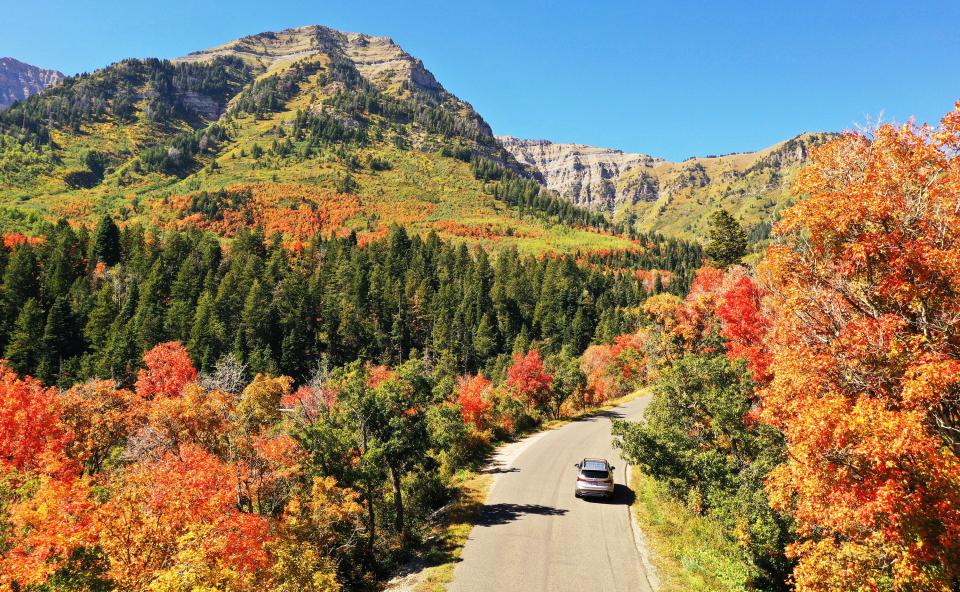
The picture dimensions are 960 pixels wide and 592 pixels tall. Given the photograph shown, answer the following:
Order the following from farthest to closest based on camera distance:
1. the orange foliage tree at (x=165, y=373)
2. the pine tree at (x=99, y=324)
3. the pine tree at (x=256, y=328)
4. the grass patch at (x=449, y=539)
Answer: the pine tree at (x=256, y=328) < the pine tree at (x=99, y=324) < the orange foliage tree at (x=165, y=373) < the grass patch at (x=449, y=539)

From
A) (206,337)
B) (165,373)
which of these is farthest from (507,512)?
(206,337)

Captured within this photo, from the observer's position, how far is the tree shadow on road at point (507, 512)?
20.3 metres

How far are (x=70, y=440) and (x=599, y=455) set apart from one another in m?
31.8

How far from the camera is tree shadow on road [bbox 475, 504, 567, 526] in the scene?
66.6 ft

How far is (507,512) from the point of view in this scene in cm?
2125

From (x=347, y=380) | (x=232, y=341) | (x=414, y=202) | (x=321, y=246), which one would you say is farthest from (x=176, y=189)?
(x=347, y=380)

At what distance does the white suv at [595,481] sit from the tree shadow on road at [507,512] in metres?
1.61

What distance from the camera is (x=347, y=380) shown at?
2122cm

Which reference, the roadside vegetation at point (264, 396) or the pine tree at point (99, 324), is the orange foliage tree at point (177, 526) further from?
the pine tree at point (99, 324)

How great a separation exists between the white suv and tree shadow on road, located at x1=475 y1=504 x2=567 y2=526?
1.61 m

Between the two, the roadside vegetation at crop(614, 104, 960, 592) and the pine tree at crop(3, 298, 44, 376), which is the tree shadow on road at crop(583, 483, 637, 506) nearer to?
the roadside vegetation at crop(614, 104, 960, 592)

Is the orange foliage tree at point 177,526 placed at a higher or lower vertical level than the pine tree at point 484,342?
higher

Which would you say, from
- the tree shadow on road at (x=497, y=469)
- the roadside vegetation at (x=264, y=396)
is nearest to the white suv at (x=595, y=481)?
the roadside vegetation at (x=264, y=396)

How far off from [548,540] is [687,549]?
5057mm
